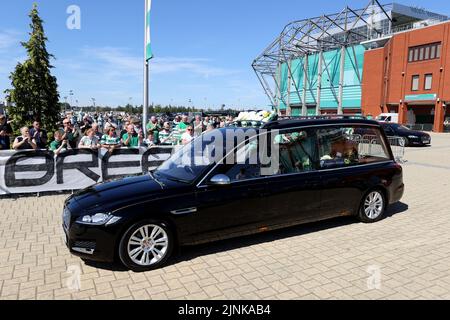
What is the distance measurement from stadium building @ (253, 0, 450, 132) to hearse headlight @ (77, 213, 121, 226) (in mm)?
41290

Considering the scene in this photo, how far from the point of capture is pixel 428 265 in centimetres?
437

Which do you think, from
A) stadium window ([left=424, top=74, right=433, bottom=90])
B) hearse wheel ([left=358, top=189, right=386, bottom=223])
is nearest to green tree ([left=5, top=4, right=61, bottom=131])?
hearse wheel ([left=358, top=189, right=386, bottom=223])

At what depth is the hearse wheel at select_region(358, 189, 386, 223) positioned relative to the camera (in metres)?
5.96

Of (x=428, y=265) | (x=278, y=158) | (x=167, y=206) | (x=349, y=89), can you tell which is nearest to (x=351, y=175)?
(x=278, y=158)

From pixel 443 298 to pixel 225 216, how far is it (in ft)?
8.12

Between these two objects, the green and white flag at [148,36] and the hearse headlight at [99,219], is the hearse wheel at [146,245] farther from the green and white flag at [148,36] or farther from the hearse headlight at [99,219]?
the green and white flag at [148,36]

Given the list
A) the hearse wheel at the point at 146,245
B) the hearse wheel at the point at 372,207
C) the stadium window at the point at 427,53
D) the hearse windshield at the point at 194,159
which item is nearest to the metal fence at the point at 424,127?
the stadium window at the point at 427,53

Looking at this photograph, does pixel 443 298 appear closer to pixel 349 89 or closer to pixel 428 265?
pixel 428 265

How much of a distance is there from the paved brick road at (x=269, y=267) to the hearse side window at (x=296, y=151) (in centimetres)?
106

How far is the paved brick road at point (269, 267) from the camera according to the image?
146 inches

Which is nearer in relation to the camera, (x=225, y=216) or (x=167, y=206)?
(x=167, y=206)

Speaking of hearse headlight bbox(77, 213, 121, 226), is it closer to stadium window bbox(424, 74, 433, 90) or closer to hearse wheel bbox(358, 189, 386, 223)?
hearse wheel bbox(358, 189, 386, 223)

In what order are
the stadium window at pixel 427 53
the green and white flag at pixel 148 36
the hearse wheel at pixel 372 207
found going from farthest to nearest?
the stadium window at pixel 427 53, the green and white flag at pixel 148 36, the hearse wheel at pixel 372 207

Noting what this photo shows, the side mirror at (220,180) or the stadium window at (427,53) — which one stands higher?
the stadium window at (427,53)
